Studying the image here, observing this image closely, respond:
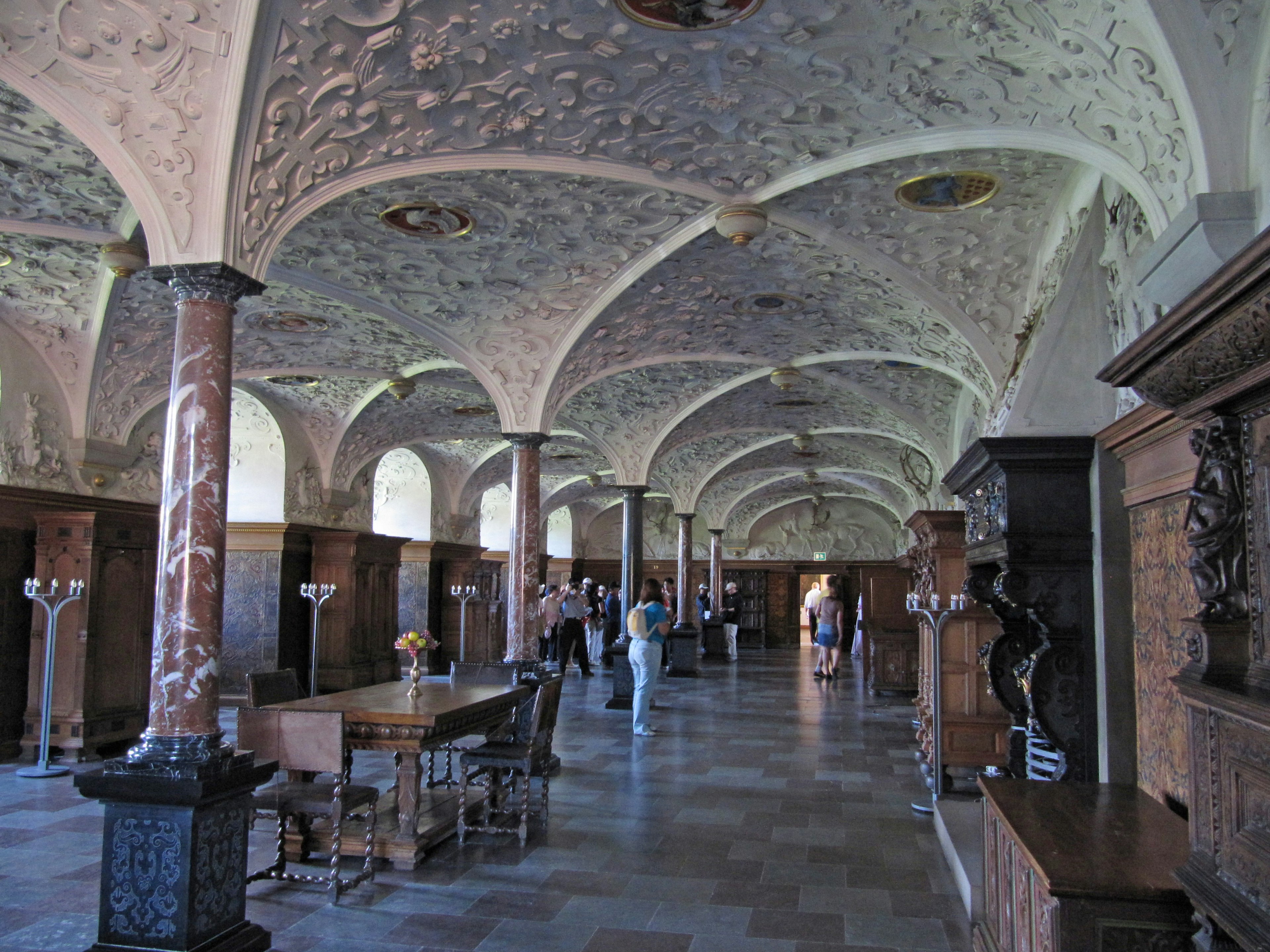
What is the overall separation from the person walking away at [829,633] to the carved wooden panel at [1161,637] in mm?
11026

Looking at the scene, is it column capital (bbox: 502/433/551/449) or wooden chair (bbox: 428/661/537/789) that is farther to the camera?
column capital (bbox: 502/433/551/449)

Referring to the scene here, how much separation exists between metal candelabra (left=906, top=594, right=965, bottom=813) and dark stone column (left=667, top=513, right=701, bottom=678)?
369 inches

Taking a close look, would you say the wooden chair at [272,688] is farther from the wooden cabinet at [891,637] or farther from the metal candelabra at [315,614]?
the wooden cabinet at [891,637]

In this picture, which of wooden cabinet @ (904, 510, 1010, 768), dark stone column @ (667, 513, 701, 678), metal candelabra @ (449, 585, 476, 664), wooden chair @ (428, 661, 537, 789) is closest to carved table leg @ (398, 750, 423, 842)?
wooden chair @ (428, 661, 537, 789)

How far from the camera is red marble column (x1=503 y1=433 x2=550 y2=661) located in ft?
28.5

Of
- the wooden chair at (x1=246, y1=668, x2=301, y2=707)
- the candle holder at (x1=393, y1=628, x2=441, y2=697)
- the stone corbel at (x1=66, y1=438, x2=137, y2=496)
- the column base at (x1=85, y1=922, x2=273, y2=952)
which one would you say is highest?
the stone corbel at (x1=66, y1=438, x2=137, y2=496)

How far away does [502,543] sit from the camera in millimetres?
22172

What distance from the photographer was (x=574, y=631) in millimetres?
16156

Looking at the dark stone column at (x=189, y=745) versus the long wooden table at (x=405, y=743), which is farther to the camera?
the long wooden table at (x=405, y=743)

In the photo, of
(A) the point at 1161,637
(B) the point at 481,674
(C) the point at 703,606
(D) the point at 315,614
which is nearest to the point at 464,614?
(D) the point at 315,614

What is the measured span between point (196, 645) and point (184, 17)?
285cm

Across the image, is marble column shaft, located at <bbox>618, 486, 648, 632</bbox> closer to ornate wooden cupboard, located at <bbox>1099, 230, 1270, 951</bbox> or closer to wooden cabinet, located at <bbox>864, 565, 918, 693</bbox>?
wooden cabinet, located at <bbox>864, 565, 918, 693</bbox>

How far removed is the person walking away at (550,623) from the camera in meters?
15.2

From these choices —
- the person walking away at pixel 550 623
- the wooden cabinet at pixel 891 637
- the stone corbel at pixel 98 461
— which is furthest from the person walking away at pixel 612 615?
the stone corbel at pixel 98 461
